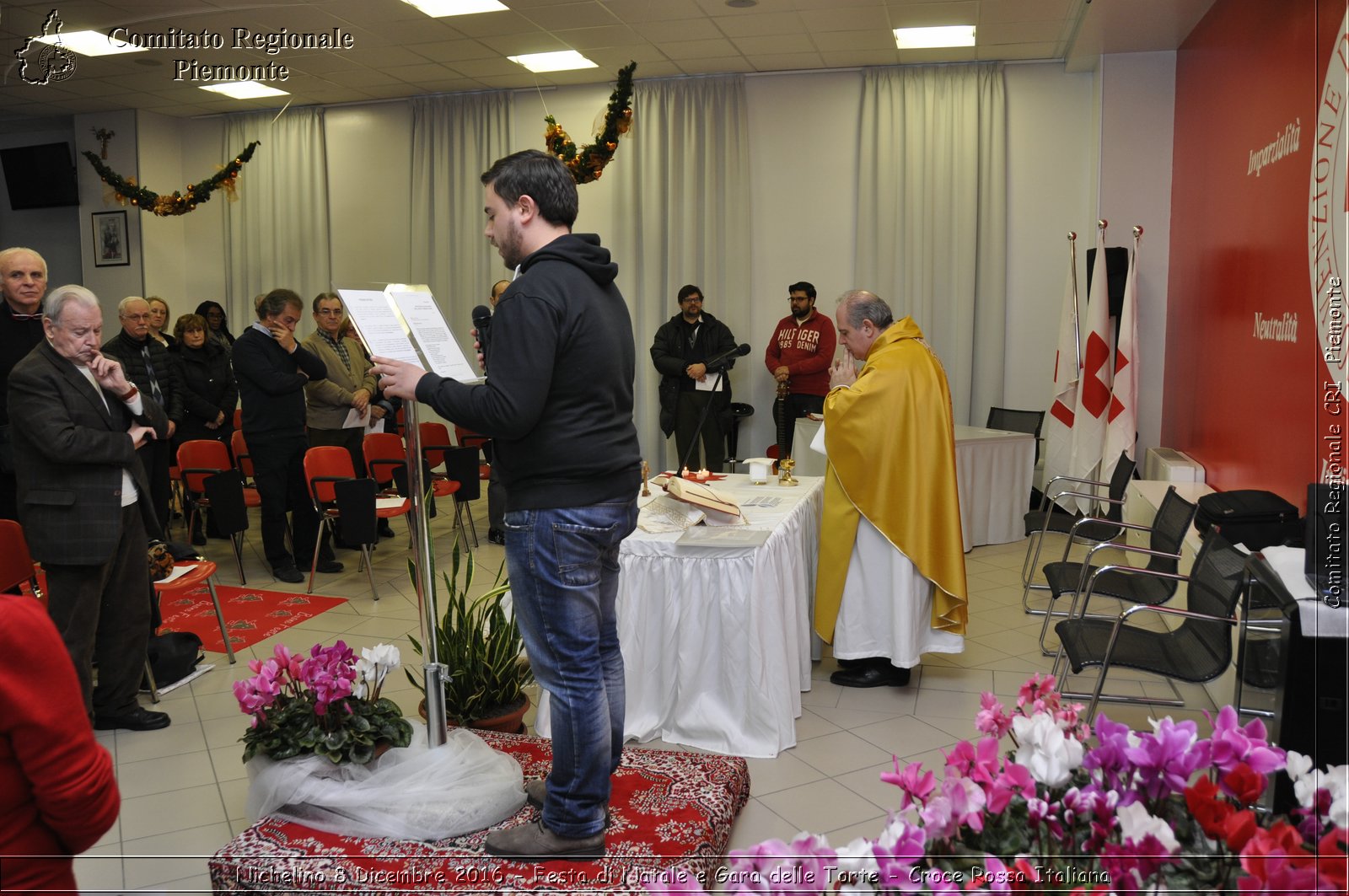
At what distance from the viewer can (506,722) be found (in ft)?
11.3

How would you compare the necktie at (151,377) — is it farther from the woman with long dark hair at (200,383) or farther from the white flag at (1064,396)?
the white flag at (1064,396)

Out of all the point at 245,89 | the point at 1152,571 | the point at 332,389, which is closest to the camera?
the point at 1152,571

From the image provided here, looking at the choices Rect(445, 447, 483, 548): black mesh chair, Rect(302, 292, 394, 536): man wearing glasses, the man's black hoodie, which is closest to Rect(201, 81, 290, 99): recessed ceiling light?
Rect(302, 292, 394, 536): man wearing glasses

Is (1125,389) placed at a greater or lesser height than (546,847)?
greater

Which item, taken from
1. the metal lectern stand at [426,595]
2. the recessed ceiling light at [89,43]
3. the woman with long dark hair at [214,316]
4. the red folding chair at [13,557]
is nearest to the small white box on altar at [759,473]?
the metal lectern stand at [426,595]

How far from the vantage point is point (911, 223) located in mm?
8828

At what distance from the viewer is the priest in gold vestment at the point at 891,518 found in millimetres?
4121

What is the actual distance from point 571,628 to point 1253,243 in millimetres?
4227

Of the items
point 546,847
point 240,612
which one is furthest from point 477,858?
point 240,612

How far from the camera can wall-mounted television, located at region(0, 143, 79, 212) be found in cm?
1078

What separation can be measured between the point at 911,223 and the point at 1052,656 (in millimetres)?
5086

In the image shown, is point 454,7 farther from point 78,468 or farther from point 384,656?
point 384,656

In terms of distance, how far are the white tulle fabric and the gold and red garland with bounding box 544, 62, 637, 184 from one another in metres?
5.57

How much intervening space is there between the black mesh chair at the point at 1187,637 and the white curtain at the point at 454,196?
775cm
